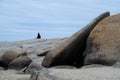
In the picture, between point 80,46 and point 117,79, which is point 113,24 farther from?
point 117,79

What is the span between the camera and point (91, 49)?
12398 mm

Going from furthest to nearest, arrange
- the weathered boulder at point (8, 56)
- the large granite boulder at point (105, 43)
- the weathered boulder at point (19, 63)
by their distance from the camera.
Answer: the weathered boulder at point (8, 56) < the weathered boulder at point (19, 63) < the large granite boulder at point (105, 43)

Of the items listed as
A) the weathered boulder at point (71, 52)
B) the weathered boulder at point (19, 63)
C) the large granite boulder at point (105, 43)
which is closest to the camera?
the large granite boulder at point (105, 43)

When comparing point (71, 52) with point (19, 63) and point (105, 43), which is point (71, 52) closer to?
point (105, 43)

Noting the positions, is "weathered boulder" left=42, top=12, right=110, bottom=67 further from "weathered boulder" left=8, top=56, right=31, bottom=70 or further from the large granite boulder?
"weathered boulder" left=8, top=56, right=31, bottom=70

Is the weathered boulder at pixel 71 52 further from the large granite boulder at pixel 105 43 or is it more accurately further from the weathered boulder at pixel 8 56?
the weathered boulder at pixel 8 56

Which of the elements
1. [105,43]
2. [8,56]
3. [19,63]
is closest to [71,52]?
[105,43]

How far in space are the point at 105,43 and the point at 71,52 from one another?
1663 millimetres

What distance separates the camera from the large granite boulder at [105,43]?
11.5 meters

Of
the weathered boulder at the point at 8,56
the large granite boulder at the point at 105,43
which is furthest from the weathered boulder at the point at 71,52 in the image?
the weathered boulder at the point at 8,56

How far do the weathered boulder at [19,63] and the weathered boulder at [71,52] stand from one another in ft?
5.50

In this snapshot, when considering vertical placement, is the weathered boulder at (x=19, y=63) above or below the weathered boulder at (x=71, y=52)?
below

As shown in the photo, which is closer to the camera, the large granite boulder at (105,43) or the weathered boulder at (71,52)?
the large granite boulder at (105,43)

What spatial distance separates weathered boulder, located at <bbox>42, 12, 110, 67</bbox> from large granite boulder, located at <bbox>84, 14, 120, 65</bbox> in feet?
1.78
